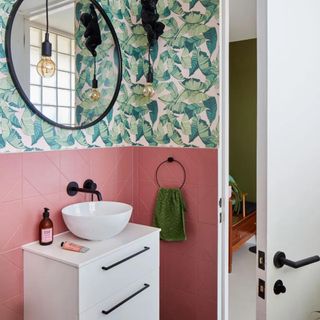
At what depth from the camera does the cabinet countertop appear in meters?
1.45

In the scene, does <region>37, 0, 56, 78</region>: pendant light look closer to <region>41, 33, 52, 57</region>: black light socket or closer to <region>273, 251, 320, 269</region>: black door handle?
<region>41, 33, 52, 57</region>: black light socket

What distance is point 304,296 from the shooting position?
1283 millimetres

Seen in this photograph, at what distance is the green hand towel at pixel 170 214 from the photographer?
2.10m

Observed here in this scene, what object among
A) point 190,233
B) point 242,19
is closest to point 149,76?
point 190,233

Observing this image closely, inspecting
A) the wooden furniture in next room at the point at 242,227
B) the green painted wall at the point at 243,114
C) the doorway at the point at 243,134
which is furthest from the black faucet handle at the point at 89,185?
the green painted wall at the point at 243,114

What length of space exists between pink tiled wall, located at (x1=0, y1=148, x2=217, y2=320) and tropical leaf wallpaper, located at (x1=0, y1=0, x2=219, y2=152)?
80mm

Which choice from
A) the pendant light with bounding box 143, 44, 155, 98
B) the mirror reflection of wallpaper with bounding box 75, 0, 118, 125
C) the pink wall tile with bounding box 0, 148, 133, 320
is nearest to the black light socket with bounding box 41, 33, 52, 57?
the mirror reflection of wallpaper with bounding box 75, 0, 118, 125

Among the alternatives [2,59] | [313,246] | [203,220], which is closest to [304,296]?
[313,246]

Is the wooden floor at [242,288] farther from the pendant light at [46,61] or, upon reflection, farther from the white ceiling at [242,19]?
the white ceiling at [242,19]

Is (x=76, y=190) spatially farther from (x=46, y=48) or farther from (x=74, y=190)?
(x=46, y=48)

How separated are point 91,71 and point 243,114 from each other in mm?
2900

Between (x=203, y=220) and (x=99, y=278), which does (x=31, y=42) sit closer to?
(x=99, y=278)

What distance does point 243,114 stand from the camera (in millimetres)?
4465

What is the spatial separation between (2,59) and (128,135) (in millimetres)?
959
